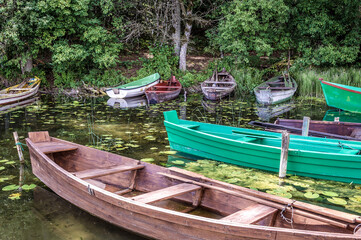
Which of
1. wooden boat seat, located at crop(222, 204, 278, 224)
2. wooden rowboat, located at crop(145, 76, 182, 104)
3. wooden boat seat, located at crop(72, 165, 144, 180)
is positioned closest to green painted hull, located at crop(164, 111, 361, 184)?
wooden boat seat, located at crop(72, 165, 144, 180)

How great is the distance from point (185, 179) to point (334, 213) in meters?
1.84

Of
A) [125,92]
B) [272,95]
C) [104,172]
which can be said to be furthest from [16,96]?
[272,95]

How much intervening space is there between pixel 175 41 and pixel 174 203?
1593 centimetres

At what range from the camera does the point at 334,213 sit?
3.17 m

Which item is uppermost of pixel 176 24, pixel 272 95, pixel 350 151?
pixel 176 24

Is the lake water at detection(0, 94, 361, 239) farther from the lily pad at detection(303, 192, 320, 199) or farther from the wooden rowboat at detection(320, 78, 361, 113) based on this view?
the wooden rowboat at detection(320, 78, 361, 113)

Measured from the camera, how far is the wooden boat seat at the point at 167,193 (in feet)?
12.4

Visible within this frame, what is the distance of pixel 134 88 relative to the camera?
15227 mm

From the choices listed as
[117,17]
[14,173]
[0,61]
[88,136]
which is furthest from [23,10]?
[14,173]

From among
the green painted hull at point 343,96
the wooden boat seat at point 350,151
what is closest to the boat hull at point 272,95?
the green painted hull at point 343,96

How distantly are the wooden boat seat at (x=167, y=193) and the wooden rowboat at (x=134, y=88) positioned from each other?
1125 centimetres

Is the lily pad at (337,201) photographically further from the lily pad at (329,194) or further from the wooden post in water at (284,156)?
the wooden post in water at (284,156)

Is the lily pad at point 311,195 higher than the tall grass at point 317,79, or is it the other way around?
the tall grass at point 317,79

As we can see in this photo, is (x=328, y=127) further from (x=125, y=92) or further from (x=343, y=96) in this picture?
(x=125, y=92)
